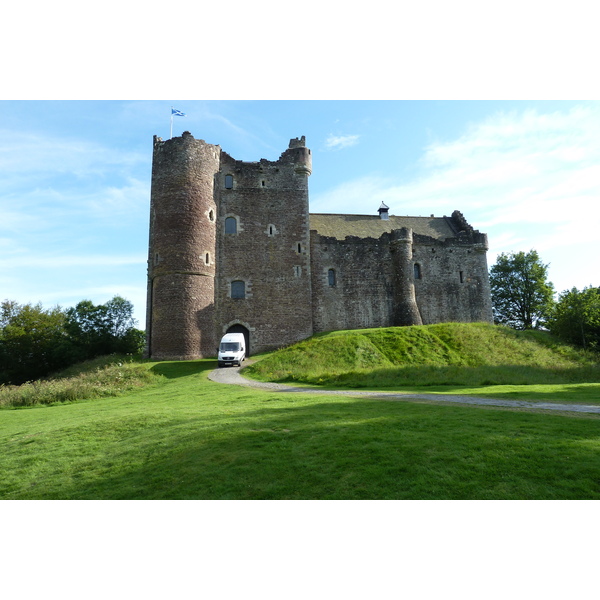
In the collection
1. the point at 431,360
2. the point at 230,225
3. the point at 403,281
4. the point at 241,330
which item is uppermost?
the point at 230,225

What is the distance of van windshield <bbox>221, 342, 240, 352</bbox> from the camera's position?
2780 centimetres

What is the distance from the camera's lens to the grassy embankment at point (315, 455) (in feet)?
20.6

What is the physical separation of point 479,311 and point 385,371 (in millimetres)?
22381

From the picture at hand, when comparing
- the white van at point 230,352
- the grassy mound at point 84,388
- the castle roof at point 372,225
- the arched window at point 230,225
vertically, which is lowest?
the grassy mound at point 84,388

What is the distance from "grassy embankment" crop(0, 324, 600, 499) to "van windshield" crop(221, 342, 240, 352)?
15.3 m

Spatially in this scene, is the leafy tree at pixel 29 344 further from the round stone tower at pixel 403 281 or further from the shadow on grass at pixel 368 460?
the shadow on grass at pixel 368 460

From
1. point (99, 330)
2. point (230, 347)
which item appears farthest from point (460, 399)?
point (99, 330)

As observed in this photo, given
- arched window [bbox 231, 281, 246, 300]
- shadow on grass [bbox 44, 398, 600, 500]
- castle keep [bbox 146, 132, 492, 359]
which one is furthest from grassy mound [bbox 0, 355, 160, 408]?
shadow on grass [bbox 44, 398, 600, 500]

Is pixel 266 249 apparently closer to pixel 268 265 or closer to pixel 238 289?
pixel 268 265

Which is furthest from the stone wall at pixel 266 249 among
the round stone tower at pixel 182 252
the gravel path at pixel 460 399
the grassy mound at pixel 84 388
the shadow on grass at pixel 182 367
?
the gravel path at pixel 460 399

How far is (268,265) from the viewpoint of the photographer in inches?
1404

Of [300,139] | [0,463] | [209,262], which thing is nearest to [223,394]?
[0,463]

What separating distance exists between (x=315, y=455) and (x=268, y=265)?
2872cm

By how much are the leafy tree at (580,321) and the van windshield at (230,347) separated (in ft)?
79.0
